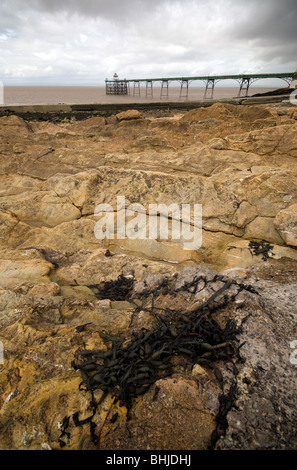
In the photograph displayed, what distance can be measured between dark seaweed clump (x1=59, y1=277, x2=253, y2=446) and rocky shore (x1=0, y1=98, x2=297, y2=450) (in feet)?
0.03

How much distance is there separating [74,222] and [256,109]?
973cm

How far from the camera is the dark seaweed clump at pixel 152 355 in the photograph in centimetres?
168

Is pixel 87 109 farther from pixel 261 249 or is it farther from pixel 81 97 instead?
pixel 81 97

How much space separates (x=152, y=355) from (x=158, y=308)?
1.78 ft

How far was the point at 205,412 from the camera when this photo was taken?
1.53m

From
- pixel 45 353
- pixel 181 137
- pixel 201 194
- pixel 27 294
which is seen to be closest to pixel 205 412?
pixel 45 353

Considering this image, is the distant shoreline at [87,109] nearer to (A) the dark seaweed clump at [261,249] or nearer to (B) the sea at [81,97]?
(B) the sea at [81,97]

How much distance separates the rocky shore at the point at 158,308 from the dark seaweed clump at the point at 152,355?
0.03 ft

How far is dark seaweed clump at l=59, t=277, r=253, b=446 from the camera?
1676 mm

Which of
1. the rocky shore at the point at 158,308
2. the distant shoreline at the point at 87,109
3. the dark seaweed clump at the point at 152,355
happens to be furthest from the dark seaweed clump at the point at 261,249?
the distant shoreline at the point at 87,109

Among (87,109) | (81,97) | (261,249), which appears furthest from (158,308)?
(81,97)

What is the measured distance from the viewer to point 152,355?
186 cm

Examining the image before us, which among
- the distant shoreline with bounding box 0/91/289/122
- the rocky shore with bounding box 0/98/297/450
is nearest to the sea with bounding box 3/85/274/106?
the distant shoreline with bounding box 0/91/289/122

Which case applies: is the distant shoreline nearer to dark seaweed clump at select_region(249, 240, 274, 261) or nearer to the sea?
the sea
